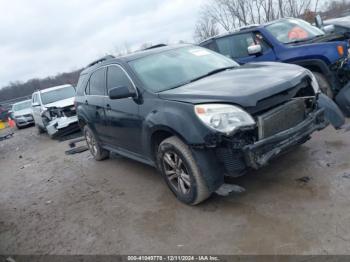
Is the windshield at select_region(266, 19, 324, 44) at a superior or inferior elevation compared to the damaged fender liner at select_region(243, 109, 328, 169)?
superior

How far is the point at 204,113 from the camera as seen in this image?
3248 mm

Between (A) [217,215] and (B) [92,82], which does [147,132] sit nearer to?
(A) [217,215]

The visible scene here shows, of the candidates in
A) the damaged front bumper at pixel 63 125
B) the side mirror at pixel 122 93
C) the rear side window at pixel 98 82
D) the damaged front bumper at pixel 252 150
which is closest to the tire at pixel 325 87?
the damaged front bumper at pixel 252 150

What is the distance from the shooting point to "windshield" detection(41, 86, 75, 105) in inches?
444

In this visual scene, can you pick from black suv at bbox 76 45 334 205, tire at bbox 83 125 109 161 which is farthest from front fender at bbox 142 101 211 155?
tire at bbox 83 125 109 161

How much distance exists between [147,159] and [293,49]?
145 inches

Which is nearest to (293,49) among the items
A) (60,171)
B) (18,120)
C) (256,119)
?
(256,119)

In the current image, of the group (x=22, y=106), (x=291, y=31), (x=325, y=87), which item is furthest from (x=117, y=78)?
(x=22, y=106)

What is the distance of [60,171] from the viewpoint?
6.75 m

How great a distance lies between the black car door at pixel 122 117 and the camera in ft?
14.0

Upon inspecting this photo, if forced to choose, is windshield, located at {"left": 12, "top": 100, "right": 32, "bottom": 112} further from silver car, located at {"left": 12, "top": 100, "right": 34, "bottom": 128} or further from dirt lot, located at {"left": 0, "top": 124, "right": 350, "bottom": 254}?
dirt lot, located at {"left": 0, "top": 124, "right": 350, "bottom": 254}

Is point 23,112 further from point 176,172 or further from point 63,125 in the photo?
point 176,172

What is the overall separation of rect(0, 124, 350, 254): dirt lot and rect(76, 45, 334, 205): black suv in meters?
0.44

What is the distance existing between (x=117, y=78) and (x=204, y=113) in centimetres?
197
